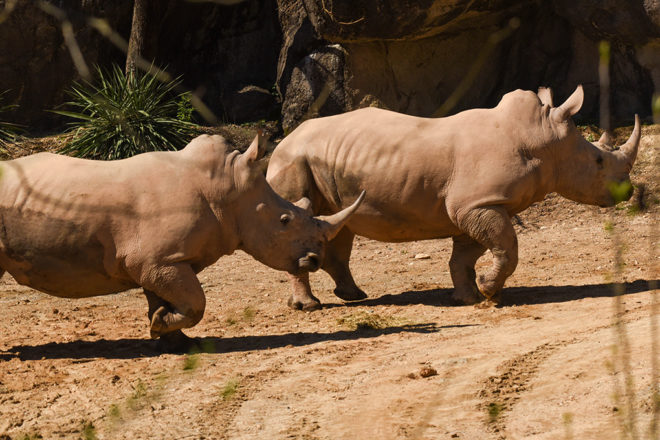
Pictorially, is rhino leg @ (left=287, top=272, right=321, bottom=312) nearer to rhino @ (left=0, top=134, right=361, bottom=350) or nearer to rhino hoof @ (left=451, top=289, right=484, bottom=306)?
rhino hoof @ (left=451, top=289, right=484, bottom=306)

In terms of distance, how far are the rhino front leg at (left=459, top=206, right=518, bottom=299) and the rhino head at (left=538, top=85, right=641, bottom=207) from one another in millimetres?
718

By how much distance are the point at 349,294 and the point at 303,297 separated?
1.71 feet

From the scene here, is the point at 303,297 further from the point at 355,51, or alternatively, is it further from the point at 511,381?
the point at 355,51

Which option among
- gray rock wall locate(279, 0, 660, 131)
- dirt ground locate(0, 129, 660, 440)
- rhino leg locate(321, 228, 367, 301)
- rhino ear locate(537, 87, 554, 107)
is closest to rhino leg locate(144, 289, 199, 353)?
dirt ground locate(0, 129, 660, 440)

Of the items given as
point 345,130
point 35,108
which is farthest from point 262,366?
point 35,108

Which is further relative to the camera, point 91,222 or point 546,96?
point 546,96

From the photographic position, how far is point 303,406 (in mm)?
5340

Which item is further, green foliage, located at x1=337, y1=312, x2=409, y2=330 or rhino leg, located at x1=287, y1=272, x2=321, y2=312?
rhino leg, located at x1=287, y1=272, x2=321, y2=312

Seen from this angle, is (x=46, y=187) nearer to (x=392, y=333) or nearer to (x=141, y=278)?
(x=141, y=278)

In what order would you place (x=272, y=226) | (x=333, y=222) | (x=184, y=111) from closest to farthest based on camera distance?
(x=272, y=226) < (x=333, y=222) < (x=184, y=111)

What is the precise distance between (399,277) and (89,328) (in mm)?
3173

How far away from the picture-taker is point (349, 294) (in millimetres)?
8648

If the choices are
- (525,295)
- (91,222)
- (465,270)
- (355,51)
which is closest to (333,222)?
(465,270)

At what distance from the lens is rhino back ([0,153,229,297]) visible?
6266mm
